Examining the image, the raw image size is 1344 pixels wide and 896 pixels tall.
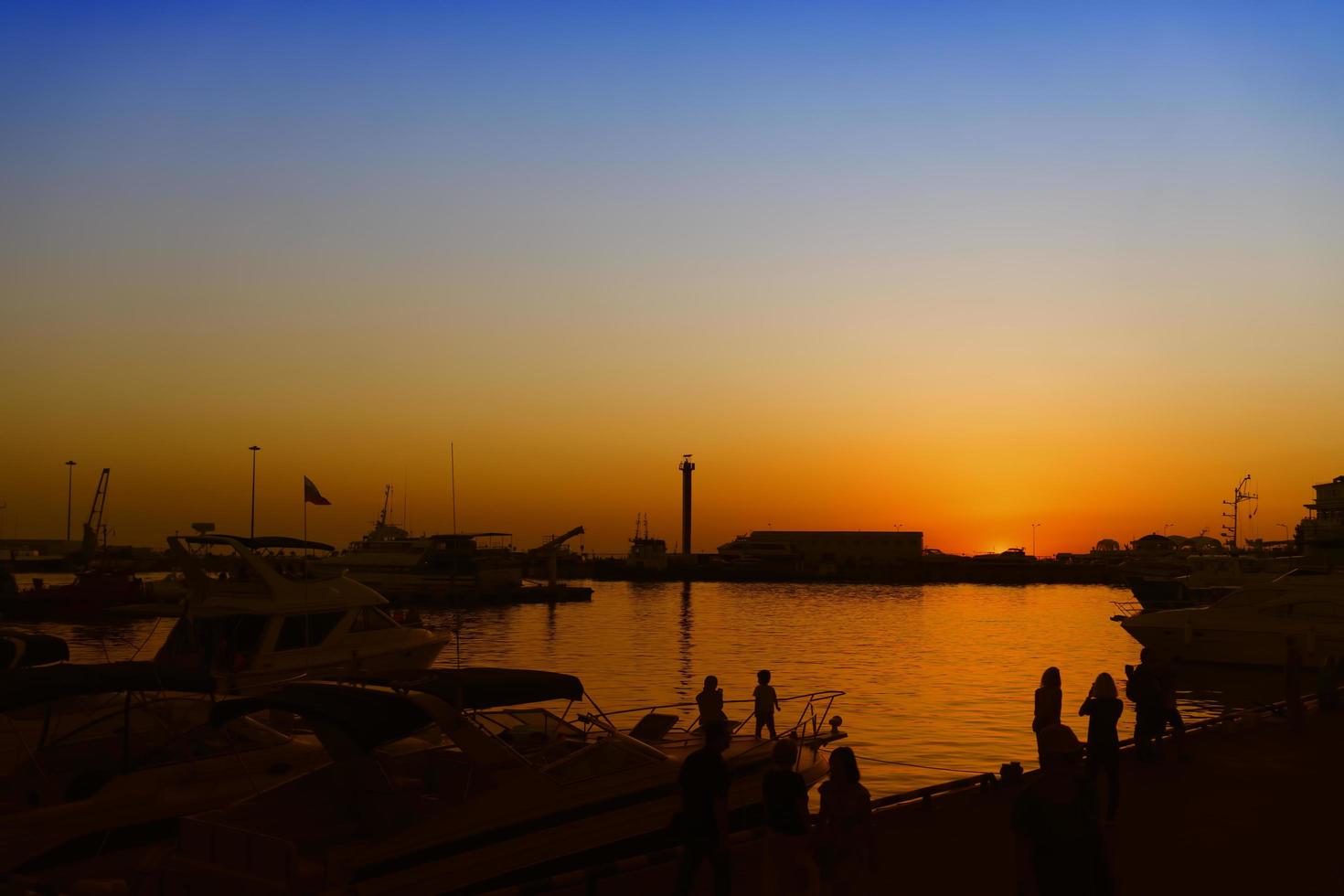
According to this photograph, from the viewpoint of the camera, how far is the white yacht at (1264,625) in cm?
3667

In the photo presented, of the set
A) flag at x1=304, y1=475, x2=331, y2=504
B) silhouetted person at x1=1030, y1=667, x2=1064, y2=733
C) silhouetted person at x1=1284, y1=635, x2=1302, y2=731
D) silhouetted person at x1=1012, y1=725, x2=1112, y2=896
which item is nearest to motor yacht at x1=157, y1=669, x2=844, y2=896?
silhouetted person at x1=1030, y1=667, x2=1064, y2=733

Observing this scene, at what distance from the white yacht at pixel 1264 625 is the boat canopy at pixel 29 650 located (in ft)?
112

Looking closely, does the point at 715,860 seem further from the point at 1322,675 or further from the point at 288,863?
the point at 1322,675

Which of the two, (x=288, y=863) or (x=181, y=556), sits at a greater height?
(x=181, y=556)

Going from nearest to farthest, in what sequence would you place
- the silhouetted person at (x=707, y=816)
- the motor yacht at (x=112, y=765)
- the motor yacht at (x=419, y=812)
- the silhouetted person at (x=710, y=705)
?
1. the silhouetted person at (x=707, y=816)
2. the motor yacht at (x=419, y=812)
3. the motor yacht at (x=112, y=765)
4. the silhouetted person at (x=710, y=705)

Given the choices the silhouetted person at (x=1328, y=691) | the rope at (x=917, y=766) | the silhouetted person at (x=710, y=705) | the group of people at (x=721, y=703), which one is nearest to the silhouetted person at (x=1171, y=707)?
the group of people at (x=721, y=703)

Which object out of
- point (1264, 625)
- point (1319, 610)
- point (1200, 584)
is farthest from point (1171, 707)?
point (1200, 584)

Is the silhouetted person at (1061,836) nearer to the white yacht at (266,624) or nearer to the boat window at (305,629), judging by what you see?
the white yacht at (266,624)

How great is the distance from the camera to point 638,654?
166ft

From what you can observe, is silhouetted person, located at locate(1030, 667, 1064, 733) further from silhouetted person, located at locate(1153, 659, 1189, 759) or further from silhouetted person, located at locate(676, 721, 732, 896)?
silhouetted person, located at locate(676, 721, 732, 896)

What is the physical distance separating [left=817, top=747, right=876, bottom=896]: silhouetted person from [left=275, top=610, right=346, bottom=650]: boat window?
733 inches

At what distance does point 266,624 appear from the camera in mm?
24688

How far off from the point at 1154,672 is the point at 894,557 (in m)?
158

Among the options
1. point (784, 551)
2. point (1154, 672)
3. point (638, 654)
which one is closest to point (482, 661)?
point (638, 654)
